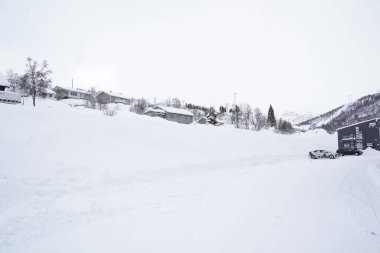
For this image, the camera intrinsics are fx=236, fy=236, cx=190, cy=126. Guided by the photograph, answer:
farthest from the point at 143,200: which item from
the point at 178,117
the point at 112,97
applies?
the point at 112,97

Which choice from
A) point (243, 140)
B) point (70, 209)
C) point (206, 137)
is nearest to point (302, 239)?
point (70, 209)

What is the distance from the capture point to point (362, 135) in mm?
47062

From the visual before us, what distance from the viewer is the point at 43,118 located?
1631 centimetres

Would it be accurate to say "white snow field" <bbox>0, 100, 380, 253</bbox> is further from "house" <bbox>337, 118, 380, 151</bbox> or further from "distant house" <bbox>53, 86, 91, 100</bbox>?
"distant house" <bbox>53, 86, 91, 100</bbox>

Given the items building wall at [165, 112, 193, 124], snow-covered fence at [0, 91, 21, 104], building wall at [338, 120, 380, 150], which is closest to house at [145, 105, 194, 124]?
building wall at [165, 112, 193, 124]

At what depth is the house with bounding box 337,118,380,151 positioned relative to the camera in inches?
1719

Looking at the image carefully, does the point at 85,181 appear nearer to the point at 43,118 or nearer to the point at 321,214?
the point at 43,118

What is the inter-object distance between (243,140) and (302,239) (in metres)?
24.5

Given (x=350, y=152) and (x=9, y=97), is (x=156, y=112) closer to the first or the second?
→ (x=9, y=97)

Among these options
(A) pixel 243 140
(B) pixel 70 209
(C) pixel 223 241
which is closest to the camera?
(C) pixel 223 241

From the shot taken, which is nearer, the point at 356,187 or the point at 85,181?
the point at 85,181

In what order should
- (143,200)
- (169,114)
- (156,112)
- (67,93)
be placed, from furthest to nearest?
(67,93)
(169,114)
(156,112)
(143,200)

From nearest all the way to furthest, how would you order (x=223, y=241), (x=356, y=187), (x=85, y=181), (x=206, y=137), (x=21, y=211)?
1. (x=223, y=241)
2. (x=21, y=211)
3. (x=85, y=181)
4. (x=356, y=187)
5. (x=206, y=137)

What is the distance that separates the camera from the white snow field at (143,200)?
6.46 meters
